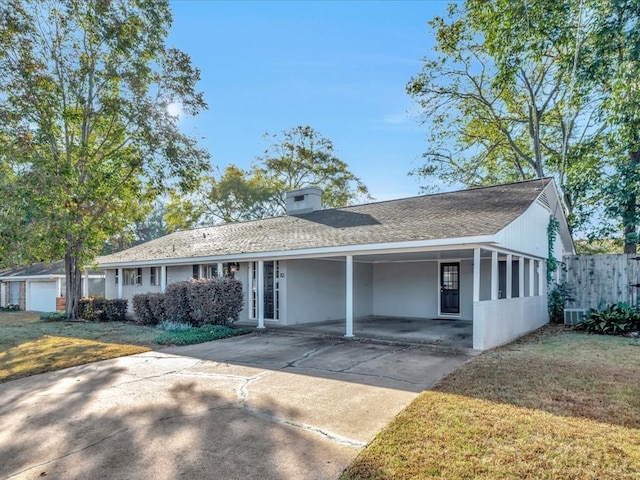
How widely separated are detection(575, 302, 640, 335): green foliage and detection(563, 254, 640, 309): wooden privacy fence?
1.29m

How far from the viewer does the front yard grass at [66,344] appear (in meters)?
7.67

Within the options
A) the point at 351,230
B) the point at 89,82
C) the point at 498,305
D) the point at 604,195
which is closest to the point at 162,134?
the point at 89,82

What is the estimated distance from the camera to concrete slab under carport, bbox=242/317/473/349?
30.0ft

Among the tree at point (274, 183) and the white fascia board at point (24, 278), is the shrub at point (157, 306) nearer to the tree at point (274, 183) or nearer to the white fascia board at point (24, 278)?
the white fascia board at point (24, 278)

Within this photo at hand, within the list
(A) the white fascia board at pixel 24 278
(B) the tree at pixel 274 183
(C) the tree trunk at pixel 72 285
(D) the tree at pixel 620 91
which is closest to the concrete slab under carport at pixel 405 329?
(D) the tree at pixel 620 91

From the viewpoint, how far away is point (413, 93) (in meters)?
21.0

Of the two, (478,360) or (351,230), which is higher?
(351,230)

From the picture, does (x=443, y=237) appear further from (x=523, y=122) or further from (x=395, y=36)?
(x=523, y=122)

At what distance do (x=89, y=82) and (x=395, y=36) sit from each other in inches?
456

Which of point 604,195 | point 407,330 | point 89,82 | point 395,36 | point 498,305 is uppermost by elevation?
point 395,36

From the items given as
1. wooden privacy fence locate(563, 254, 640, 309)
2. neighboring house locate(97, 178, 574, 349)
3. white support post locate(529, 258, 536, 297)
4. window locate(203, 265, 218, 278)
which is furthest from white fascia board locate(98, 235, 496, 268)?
wooden privacy fence locate(563, 254, 640, 309)

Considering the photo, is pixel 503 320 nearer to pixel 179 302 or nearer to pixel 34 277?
pixel 179 302

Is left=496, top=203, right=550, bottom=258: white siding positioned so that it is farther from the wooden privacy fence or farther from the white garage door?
the white garage door

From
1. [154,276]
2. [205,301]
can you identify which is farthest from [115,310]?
[205,301]
